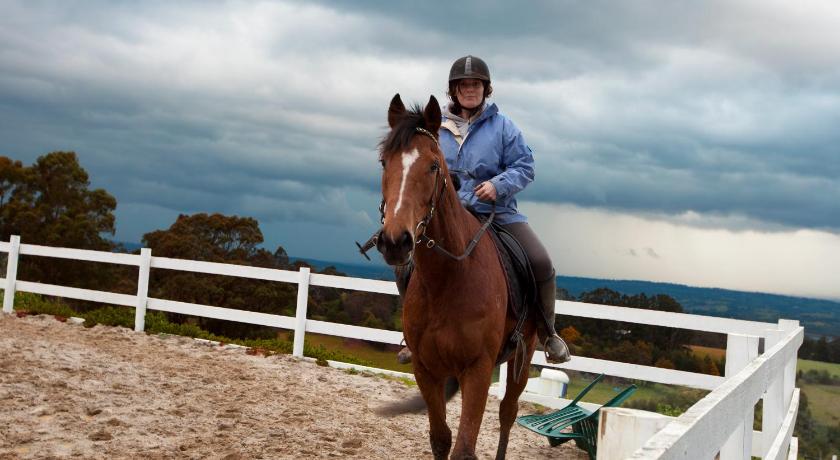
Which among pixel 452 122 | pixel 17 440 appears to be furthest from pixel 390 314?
pixel 452 122

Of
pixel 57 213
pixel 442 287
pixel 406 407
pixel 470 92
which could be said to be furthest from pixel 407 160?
Answer: pixel 57 213

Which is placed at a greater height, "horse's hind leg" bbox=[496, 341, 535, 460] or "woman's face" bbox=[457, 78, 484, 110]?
"woman's face" bbox=[457, 78, 484, 110]

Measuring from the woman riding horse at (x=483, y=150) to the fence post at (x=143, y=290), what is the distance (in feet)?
29.2

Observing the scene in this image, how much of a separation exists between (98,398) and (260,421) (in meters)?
1.73

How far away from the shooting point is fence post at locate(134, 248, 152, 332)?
12367mm

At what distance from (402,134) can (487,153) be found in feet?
3.80

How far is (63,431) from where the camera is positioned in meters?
6.25

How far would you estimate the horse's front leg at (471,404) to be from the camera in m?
3.94

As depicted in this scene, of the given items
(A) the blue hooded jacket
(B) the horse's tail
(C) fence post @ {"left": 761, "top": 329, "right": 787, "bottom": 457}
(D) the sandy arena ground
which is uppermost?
(A) the blue hooded jacket

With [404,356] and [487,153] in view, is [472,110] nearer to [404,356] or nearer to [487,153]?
[487,153]

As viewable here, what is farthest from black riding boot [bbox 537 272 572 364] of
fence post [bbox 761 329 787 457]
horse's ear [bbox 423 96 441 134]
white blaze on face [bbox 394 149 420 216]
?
white blaze on face [bbox 394 149 420 216]

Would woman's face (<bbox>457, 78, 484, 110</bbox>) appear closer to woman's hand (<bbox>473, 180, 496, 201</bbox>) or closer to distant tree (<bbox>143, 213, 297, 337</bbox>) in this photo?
woman's hand (<bbox>473, 180, 496, 201</bbox>)

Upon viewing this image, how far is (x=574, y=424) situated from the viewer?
7.00 m

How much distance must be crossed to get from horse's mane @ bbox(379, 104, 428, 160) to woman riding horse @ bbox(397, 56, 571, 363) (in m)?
0.77
